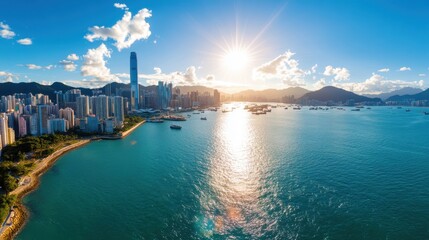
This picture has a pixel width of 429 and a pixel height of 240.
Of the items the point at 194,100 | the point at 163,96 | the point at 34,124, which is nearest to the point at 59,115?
the point at 34,124

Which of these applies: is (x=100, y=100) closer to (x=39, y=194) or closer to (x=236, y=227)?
(x=39, y=194)

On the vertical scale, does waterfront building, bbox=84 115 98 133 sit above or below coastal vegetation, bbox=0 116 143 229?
above

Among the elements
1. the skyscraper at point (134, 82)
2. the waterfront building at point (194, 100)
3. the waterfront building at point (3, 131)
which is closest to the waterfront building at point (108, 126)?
the waterfront building at point (3, 131)

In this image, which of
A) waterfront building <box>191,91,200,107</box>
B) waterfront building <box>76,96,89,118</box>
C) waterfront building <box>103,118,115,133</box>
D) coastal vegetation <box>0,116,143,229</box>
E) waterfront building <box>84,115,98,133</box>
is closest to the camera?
coastal vegetation <box>0,116,143,229</box>

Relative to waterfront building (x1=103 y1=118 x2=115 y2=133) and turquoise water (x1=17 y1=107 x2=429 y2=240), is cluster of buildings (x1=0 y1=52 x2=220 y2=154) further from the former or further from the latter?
turquoise water (x1=17 y1=107 x2=429 y2=240)

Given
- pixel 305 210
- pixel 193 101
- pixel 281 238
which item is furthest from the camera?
pixel 193 101

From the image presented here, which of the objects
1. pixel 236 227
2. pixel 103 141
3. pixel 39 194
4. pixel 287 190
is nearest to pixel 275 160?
pixel 287 190

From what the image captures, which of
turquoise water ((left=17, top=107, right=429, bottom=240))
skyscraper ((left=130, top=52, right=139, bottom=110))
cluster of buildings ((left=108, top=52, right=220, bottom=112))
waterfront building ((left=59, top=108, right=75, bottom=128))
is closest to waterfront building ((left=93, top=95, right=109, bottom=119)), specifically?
waterfront building ((left=59, top=108, right=75, bottom=128))

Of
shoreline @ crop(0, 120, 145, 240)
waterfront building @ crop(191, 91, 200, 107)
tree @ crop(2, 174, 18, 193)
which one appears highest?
waterfront building @ crop(191, 91, 200, 107)
